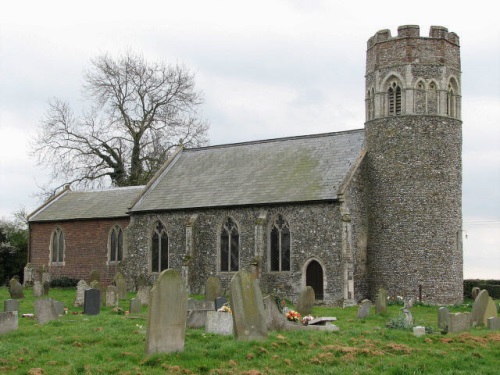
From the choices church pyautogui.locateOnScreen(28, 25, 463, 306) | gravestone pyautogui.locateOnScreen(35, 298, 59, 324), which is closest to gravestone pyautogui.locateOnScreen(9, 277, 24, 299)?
church pyautogui.locateOnScreen(28, 25, 463, 306)

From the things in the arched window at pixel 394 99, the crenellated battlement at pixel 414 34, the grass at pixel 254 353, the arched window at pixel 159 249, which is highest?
the crenellated battlement at pixel 414 34

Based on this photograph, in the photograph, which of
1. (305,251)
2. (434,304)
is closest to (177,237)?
(305,251)

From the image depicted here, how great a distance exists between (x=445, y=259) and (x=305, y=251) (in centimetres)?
583

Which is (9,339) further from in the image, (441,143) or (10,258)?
(10,258)

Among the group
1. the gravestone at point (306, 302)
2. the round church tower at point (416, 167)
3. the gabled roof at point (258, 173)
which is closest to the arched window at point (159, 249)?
the gabled roof at point (258, 173)

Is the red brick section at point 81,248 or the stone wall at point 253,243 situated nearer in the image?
the stone wall at point 253,243

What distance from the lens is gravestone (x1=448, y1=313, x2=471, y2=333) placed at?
17766 mm

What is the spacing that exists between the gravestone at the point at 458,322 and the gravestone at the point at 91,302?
10.4 m

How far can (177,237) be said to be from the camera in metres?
34.5

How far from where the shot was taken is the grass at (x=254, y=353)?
13.1m

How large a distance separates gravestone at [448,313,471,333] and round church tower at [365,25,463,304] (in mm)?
11831

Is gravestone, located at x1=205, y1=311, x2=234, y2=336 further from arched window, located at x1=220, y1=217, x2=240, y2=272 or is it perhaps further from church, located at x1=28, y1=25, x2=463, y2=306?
arched window, located at x1=220, y1=217, x2=240, y2=272

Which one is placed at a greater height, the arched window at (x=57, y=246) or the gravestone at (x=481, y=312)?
the arched window at (x=57, y=246)

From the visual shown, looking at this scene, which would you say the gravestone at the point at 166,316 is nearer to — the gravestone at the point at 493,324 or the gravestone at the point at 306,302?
the gravestone at the point at 493,324
